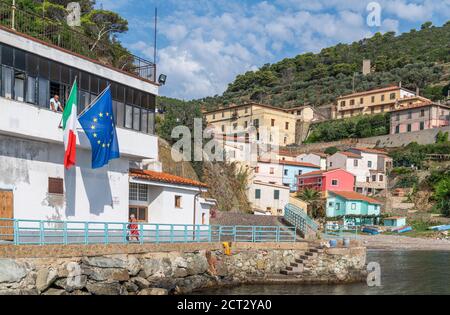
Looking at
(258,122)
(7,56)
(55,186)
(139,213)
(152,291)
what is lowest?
(152,291)

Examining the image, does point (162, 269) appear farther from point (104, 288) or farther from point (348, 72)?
point (348, 72)

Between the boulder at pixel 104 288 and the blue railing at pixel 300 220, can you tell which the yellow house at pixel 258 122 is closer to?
the blue railing at pixel 300 220

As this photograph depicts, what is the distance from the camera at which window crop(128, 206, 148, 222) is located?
3178cm

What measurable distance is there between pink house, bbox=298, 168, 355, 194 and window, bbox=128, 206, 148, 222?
2234 inches

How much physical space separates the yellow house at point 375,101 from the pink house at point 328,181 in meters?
30.7

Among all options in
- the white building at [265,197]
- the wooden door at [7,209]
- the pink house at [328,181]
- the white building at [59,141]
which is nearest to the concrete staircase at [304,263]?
the white building at [59,141]

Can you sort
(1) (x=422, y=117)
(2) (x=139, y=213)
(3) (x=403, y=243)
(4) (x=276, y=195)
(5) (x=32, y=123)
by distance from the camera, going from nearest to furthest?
1. (5) (x=32, y=123)
2. (2) (x=139, y=213)
3. (3) (x=403, y=243)
4. (4) (x=276, y=195)
5. (1) (x=422, y=117)

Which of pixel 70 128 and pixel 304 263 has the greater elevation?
pixel 70 128

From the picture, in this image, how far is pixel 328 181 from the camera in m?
88.0

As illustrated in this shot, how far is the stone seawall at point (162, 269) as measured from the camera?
20312 millimetres

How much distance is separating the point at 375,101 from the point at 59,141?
343 feet

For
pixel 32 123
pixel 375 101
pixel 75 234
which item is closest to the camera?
pixel 32 123

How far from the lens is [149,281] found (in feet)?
83.2

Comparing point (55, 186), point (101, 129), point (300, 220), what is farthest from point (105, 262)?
point (300, 220)
